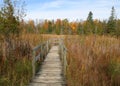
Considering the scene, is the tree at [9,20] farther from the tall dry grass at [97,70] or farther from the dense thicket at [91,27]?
the tall dry grass at [97,70]

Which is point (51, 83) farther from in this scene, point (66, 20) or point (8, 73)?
point (66, 20)

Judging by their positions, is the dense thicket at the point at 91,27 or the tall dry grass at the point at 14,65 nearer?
the tall dry grass at the point at 14,65

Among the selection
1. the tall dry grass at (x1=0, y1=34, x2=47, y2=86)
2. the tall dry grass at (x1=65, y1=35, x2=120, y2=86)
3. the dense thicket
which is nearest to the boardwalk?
the tall dry grass at (x1=0, y1=34, x2=47, y2=86)

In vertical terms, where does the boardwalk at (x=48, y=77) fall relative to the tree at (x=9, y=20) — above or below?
below

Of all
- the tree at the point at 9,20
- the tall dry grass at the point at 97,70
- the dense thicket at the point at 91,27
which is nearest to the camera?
the tall dry grass at the point at 97,70

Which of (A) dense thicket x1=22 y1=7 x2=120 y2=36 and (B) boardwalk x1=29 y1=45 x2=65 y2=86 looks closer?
(B) boardwalk x1=29 y1=45 x2=65 y2=86

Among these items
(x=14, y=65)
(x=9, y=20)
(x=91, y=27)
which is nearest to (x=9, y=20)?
(x=9, y=20)

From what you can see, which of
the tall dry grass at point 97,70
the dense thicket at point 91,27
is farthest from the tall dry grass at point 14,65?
the dense thicket at point 91,27

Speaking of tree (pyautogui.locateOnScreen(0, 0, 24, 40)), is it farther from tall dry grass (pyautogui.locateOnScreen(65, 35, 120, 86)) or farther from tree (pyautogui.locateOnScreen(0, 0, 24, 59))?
tall dry grass (pyautogui.locateOnScreen(65, 35, 120, 86))

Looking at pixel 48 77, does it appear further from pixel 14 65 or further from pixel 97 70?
pixel 97 70

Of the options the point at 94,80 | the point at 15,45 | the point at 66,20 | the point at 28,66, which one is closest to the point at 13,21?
the point at 15,45

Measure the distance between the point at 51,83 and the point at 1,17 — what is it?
6.60 m

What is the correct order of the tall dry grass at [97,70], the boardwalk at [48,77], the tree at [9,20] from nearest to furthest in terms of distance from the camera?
the tall dry grass at [97,70] → the boardwalk at [48,77] → the tree at [9,20]

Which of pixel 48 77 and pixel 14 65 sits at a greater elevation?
pixel 14 65
